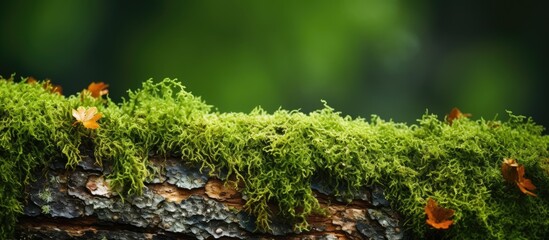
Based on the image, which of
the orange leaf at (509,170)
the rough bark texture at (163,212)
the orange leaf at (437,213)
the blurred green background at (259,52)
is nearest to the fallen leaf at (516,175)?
the orange leaf at (509,170)

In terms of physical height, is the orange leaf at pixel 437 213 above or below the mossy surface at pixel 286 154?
below

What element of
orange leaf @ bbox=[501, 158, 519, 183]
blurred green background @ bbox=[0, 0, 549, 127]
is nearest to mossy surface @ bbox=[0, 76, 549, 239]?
orange leaf @ bbox=[501, 158, 519, 183]

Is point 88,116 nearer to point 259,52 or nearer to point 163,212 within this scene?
point 163,212

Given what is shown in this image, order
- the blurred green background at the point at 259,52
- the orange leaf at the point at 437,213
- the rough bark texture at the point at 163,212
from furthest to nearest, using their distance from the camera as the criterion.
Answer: the blurred green background at the point at 259,52
the orange leaf at the point at 437,213
the rough bark texture at the point at 163,212

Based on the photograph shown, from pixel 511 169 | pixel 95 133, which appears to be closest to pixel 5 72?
pixel 95 133

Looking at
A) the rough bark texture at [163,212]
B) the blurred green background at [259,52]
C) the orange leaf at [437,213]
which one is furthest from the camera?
the blurred green background at [259,52]

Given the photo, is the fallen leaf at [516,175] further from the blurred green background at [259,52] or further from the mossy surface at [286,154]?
the blurred green background at [259,52]

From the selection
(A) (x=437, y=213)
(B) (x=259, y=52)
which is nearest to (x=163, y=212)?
(A) (x=437, y=213)

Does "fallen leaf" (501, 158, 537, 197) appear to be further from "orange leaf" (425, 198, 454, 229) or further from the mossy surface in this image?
"orange leaf" (425, 198, 454, 229)
